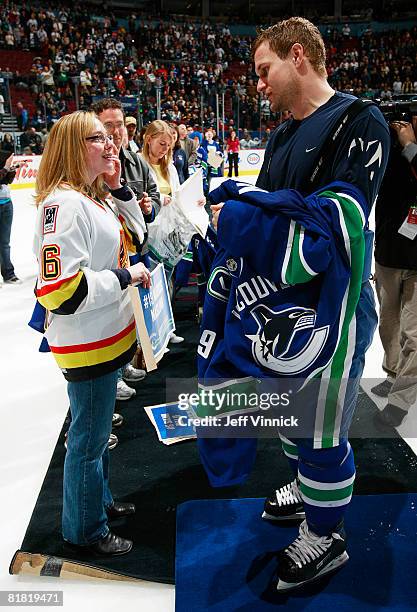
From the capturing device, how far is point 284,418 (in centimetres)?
150

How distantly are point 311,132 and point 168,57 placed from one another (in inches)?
958

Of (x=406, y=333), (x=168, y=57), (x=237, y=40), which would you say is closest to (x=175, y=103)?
(x=168, y=57)

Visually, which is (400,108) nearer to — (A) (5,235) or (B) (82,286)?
(B) (82,286)

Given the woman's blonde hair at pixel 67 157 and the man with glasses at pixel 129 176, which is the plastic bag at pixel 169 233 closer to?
the man with glasses at pixel 129 176

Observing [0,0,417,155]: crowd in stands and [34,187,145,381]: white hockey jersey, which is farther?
[0,0,417,155]: crowd in stands

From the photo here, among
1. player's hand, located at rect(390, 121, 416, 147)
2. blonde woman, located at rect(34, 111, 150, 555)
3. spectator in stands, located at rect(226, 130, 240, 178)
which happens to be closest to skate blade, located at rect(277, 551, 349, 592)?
blonde woman, located at rect(34, 111, 150, 555)

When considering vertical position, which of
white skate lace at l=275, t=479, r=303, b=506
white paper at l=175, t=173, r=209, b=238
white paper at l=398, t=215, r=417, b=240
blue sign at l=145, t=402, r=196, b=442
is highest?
white paper at l=175, t=173, r=209, b=238

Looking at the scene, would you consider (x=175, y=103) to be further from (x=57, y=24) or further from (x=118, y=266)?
(x=118, y=266)

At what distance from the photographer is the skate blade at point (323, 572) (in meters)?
1.56

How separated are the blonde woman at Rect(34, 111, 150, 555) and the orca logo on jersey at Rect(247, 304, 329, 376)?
0.45m

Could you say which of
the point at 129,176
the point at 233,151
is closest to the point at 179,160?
the point at 129,176

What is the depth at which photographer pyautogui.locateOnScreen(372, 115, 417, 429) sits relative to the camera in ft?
7.82

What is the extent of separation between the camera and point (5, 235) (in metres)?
4.97

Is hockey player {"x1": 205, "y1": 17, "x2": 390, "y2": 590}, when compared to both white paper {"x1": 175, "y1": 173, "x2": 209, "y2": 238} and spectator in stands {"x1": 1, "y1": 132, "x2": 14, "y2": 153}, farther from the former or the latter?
spectator in stands {"x1": 1, "y1": 132, "x2": 14, "y2": 153}
